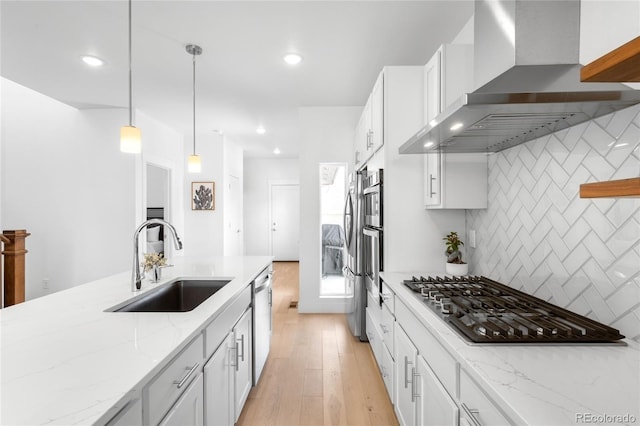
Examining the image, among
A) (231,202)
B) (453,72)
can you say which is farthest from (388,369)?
(231,202)

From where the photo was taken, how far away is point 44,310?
1.43m

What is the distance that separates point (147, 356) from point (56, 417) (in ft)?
0.97

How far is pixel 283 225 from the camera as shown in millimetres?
8742

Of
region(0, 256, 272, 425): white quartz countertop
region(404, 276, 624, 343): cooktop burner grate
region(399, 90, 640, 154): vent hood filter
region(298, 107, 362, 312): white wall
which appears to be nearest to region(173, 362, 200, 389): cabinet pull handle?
region(0, 256, 272, 425): white quartz countertop

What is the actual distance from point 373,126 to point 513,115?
159cm

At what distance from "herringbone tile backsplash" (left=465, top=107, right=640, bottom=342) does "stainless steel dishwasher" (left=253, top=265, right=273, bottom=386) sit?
1591 millimetres

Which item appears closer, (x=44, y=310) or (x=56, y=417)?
(x=56, y=417)

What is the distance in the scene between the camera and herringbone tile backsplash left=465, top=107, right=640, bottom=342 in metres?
1.17

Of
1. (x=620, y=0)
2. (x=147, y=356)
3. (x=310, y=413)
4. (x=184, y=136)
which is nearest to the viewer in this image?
(x=147, y=356)

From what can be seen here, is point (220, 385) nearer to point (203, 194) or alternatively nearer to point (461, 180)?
point (461, 180)

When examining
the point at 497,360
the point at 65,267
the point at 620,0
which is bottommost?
the point at 65,267

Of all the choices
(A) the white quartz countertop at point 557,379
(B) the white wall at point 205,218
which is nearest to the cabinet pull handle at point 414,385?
(A) the white quartz countertop at point 557,379

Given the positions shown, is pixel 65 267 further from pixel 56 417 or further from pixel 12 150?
pixel 56 417

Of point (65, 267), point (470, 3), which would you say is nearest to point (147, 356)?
point (470, 3)
